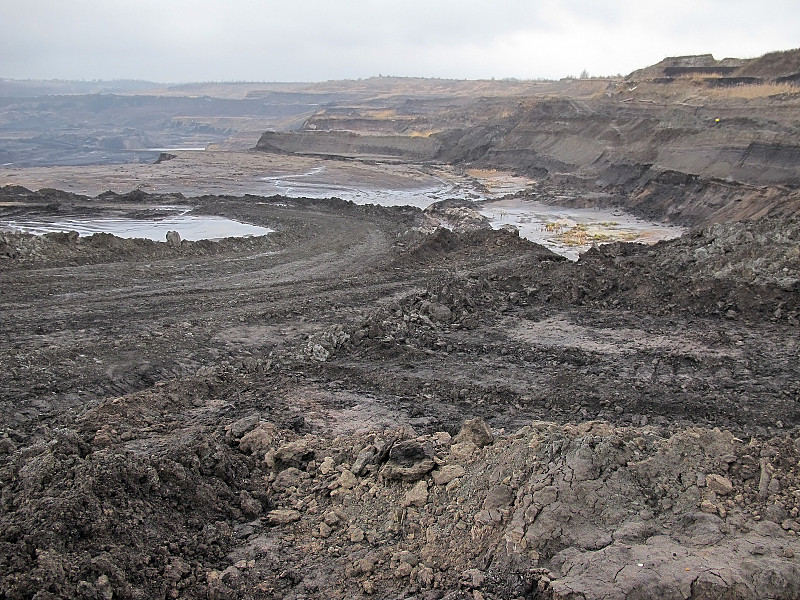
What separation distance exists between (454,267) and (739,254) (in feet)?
19.4

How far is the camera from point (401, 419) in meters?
7.57

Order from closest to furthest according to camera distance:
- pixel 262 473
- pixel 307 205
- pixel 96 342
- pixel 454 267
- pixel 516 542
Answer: pixel 516 542 → pixel 262 473 → pixel 96 342 → pixel 454 267 → pixel 307 205

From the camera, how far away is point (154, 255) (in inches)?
637

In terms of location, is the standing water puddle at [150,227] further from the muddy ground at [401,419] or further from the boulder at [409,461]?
the boulder at [409,461]

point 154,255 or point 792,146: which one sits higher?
point 792,146

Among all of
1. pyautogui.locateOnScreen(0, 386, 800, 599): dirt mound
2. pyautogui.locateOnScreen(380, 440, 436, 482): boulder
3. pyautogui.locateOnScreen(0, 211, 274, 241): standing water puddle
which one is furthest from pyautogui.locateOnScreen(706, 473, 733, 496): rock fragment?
pyautogui.locateOnScreen(0, 211, 274, 241): standing water puddle

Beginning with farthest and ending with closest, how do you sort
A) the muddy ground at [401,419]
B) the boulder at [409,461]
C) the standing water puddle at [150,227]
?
the standing water puddle at [150,227] < the boulder at [409,461] < the muddy ground at [401,419]

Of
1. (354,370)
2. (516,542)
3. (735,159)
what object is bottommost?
(354,370)

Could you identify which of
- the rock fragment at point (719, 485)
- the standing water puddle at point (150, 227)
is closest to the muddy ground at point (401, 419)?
the rock fragment at point (719, 485)

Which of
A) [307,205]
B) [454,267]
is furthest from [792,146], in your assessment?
[307,205]

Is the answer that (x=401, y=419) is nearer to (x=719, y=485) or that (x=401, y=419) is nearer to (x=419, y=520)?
(x=419, y=520)

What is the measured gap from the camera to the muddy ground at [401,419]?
3.93m

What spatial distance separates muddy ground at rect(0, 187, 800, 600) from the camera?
12.9ft

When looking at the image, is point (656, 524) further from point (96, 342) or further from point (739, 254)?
point (739, 254)
